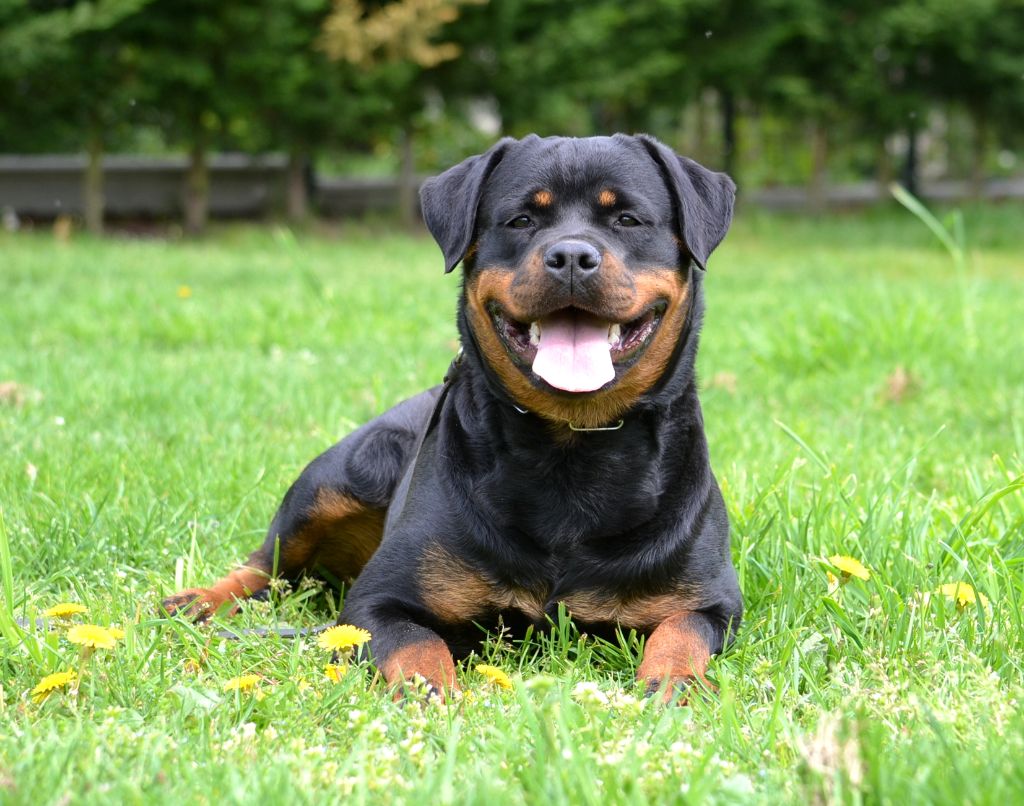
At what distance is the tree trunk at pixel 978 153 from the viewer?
16391 mm

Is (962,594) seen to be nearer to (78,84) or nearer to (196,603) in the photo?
(196,603)

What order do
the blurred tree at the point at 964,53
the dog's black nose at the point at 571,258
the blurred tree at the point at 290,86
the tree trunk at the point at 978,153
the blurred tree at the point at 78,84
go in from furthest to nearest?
the tree trunk at the point at 978,153 → the blurred tree at the point at 964,53 → the blurred tree at the point at 290,86 → the blurred tree at the point at 78,84 → the dog's black nose at the point at 571,258

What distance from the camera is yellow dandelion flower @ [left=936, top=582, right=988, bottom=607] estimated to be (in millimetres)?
3010

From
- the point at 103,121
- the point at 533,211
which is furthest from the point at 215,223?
the point at 533,211

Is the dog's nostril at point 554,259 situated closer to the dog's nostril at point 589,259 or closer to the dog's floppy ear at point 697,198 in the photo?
A: the dog's nostril at point 589,259

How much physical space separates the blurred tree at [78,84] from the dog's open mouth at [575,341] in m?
9.57

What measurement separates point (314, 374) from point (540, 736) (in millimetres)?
4060

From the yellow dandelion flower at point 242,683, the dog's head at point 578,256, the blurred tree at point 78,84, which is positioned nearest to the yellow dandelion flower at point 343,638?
the yellow dandelion flower at point 242,683

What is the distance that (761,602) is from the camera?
11.0 feet

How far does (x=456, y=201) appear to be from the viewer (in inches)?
132

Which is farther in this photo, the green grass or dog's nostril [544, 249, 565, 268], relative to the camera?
dog's nostril [544, 249, 565, 268]

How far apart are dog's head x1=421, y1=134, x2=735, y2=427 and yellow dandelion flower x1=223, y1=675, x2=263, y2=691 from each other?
0.94m

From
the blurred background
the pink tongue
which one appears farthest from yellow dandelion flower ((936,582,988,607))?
the blurred background

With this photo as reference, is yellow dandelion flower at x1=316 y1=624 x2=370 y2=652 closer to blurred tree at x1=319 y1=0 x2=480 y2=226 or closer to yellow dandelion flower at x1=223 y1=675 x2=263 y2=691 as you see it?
yellow dandelion flower at x1=223 y1=675 x2=263 y2=691
